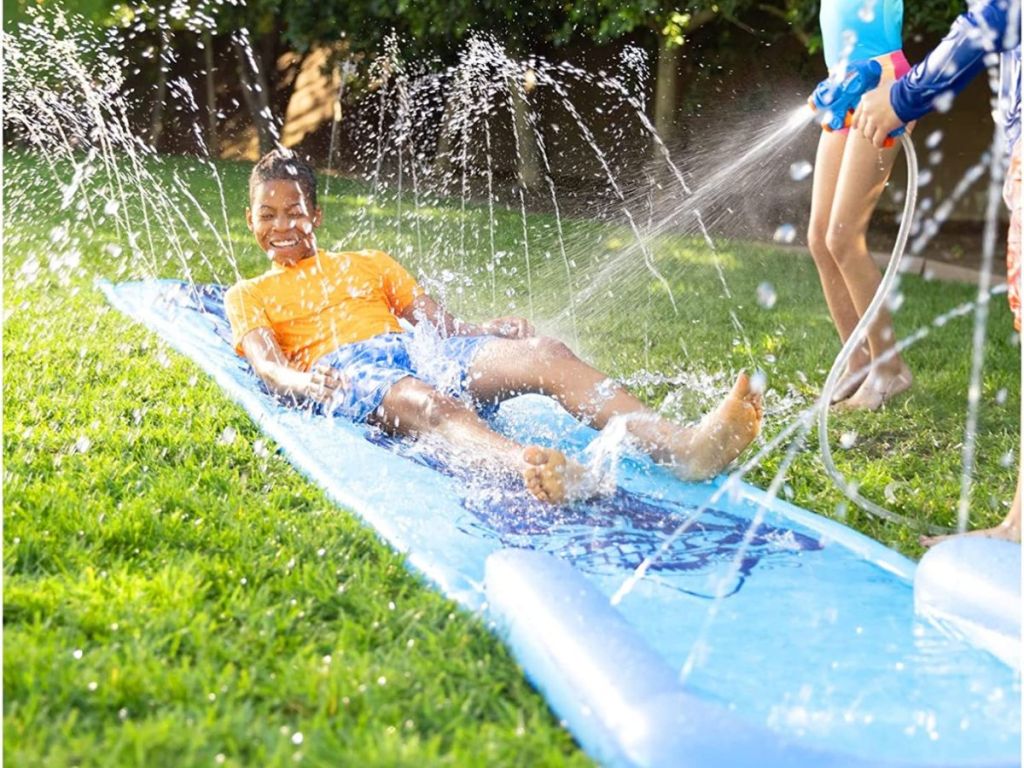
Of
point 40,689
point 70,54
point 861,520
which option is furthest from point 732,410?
point 70,54

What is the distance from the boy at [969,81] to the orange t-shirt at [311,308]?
1.55 m

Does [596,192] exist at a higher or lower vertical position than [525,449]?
lower

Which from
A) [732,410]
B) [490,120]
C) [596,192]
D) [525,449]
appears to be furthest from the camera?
[490,120]

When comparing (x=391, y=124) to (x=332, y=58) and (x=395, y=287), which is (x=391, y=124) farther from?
(x=395, y=287)

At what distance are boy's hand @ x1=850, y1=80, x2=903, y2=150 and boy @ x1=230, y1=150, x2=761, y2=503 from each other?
26.1 inches

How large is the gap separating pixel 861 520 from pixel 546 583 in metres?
1.10

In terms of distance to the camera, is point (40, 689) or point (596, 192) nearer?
point (40, 689)

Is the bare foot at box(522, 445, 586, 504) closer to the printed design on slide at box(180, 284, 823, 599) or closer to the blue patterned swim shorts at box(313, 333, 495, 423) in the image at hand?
the printed design on slide at box(180, 284, 823, 599)

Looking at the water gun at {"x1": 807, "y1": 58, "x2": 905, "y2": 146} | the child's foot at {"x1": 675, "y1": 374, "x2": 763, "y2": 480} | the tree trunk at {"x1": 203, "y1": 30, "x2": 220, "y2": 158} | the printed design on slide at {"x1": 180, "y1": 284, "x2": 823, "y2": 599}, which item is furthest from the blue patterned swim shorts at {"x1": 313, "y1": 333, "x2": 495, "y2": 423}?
the tree trunk at {"x1": 203, "y1": 30, "x2": 220, "y2": 158}

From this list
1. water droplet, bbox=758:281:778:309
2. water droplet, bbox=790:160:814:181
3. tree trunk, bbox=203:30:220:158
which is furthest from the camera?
tree trunk, bbox=203:30:220:158

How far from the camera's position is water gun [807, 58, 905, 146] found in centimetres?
255

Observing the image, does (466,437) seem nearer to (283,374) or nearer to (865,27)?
(283,374)

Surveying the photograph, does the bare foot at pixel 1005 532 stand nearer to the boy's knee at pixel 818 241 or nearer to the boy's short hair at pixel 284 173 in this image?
the boy's knee at pixel 818 241

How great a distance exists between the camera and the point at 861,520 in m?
2.79
